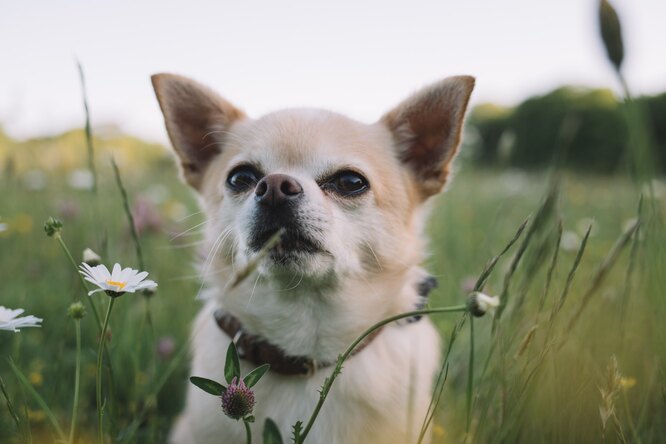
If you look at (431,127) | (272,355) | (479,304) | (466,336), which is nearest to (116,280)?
(479,304)

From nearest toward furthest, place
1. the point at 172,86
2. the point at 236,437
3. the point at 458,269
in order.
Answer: the point at 236,437 → the point at 172,86 → the point at 458,269

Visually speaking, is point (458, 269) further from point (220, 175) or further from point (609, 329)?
point (220, 175)

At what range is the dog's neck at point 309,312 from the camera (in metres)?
1.69

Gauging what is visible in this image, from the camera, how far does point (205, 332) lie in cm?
185

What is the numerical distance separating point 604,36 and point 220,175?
1.44 meters

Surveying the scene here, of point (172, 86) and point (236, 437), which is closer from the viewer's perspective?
point (236, 437)

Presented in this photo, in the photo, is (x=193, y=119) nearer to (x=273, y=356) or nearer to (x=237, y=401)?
(x=273, y=356)

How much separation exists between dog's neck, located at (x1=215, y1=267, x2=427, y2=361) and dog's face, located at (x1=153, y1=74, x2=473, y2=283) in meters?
0.08

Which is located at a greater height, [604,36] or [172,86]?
[604,36]

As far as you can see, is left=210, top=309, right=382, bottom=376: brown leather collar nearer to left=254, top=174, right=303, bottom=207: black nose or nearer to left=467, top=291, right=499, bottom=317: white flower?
left=254, top=174, right=303, bottom=207: black nose

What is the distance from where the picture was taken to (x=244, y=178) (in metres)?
1.80

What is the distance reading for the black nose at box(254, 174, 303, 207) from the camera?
1434 millimetres

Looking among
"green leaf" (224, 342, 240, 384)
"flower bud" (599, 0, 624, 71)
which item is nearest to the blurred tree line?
"flower bud" (599, 0, 624, 71)

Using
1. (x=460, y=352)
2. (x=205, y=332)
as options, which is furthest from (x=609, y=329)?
(x=205, y=332)
